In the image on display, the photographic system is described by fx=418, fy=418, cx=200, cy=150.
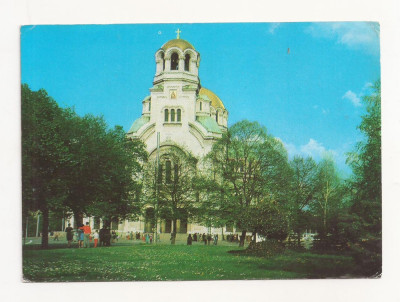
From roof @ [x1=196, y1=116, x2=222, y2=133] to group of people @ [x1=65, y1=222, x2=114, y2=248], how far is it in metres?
3.95

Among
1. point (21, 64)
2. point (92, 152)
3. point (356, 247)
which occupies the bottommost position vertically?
point (356, 247)

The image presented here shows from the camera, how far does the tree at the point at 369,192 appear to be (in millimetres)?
9727

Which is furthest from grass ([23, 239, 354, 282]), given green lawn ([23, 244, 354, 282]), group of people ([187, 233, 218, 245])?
group of people ([187, 233, 218, 245])

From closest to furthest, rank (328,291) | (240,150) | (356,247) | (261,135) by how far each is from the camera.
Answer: (328,291), (356,247), (261,135), (240,150)

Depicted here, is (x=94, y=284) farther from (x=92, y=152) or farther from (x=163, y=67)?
(x=163, y=67)

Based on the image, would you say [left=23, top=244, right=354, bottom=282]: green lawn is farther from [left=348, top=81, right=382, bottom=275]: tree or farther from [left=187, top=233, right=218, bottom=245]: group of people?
[left=187, top=233, right=218, bottom=245]: group of people

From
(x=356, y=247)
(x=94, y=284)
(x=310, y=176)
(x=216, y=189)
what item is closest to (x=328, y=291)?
(x=356, y=247)

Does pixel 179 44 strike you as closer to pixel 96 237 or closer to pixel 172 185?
pixel 172 185

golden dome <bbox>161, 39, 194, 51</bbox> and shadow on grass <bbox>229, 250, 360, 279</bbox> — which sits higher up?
golden dome <bbox>161, 39, 194, 51</bbox>

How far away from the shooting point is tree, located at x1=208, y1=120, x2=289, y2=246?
36.2ft

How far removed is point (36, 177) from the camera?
10039 mm

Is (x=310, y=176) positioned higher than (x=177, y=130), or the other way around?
(x=177, y=130)


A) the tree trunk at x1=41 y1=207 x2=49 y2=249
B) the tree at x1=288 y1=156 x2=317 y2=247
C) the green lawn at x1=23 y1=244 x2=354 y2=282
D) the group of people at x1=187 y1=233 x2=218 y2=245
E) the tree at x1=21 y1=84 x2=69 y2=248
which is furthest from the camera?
the group of people at x1=187 y1=233 x2=218 y2=245

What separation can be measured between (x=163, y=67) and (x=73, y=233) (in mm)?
5072
